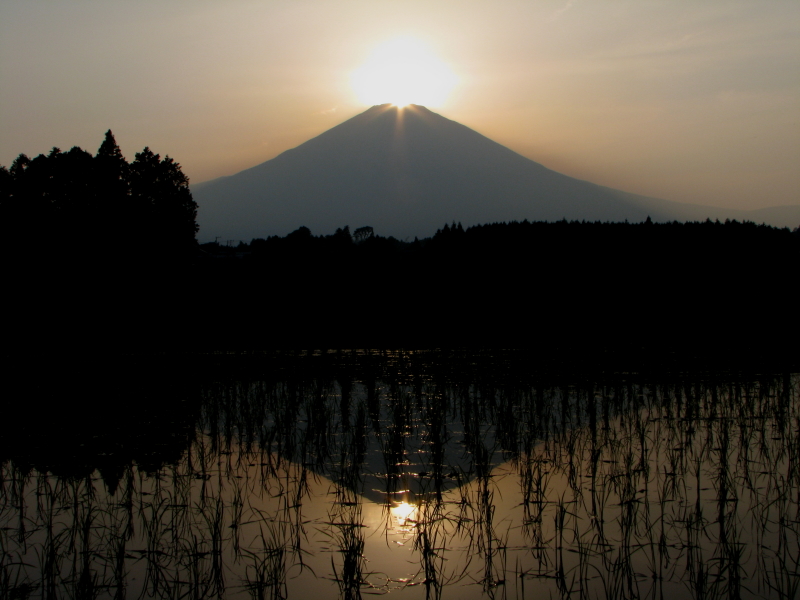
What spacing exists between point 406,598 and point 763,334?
1316 inches

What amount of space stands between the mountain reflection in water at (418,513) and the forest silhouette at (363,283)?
512 inches

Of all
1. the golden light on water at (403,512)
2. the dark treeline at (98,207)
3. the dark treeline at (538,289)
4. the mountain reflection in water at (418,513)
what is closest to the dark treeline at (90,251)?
the dark treeline at (98,207)

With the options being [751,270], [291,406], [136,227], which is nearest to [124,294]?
[136,227]

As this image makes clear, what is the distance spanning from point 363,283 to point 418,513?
117ft

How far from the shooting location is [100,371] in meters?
18.3

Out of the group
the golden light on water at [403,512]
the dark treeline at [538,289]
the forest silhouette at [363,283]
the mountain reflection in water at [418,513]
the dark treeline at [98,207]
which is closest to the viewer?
the mountain reflection in water at [418,513]

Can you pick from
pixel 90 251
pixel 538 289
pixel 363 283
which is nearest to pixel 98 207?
pixel 90 251

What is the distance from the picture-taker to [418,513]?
676 cm

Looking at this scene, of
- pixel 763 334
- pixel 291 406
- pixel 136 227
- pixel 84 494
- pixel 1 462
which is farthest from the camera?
pixel 136 227

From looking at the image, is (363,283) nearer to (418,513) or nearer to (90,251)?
(90,251)

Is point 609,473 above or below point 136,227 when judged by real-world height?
below

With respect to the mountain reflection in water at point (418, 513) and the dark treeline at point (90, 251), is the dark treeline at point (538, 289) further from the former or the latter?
the mountain reflection in water at point (418, 513)

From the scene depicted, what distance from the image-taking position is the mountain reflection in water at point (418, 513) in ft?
17.7

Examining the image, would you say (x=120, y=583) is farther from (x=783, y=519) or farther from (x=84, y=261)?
(x=84, y=261)
